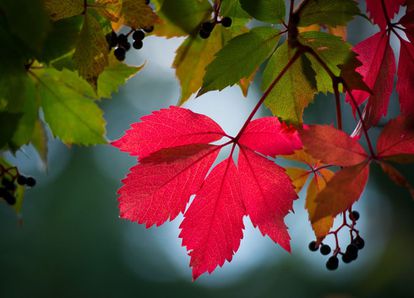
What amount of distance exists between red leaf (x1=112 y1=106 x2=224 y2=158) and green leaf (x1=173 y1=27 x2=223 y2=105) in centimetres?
13

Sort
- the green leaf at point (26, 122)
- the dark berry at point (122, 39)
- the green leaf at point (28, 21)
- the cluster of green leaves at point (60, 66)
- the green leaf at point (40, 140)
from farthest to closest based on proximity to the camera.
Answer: the green leaf at point (40, 140) → the green leaf at point (26, 122) → the dark berry at point (122, 39) → the cluster of green leaves at point (60, 66) → the green leaf at point (28, 21)

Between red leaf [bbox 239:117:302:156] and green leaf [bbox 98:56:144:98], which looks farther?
green leaf [bbox 98:56:144:98]

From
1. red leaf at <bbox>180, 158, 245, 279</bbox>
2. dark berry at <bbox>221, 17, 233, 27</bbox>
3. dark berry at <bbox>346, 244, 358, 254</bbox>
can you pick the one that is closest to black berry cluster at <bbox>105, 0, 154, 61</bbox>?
dark berry at <bbox>221, 17, 233, 27</bbox>

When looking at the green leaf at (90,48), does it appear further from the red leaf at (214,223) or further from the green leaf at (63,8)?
the red leaf at (214,223)

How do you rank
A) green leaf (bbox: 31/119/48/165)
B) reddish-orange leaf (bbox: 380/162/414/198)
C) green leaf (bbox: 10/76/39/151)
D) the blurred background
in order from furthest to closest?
the blurred background, green leaf (bbox: 31/119/48/165), green leaf (bbox: 10/76/39/151), reddish-orange leaf (bbox: 380/162/414/198)

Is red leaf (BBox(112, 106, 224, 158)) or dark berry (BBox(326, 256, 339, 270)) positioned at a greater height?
red leaf (BBox(112, 106, 224, 158))

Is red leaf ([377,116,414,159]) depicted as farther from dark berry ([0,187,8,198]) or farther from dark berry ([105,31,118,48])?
dark berry ([0,187,8,198])

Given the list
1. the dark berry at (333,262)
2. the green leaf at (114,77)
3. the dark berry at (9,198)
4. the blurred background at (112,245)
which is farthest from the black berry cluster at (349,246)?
the blurred background at (112,245)

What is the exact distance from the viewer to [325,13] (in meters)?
0.66

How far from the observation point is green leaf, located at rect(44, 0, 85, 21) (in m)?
0.65

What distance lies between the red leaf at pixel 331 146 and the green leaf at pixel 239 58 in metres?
0.15

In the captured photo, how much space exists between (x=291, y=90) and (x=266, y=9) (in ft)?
0.37

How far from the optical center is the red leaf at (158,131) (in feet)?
2.32

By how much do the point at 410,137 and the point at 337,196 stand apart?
0.14 meters
